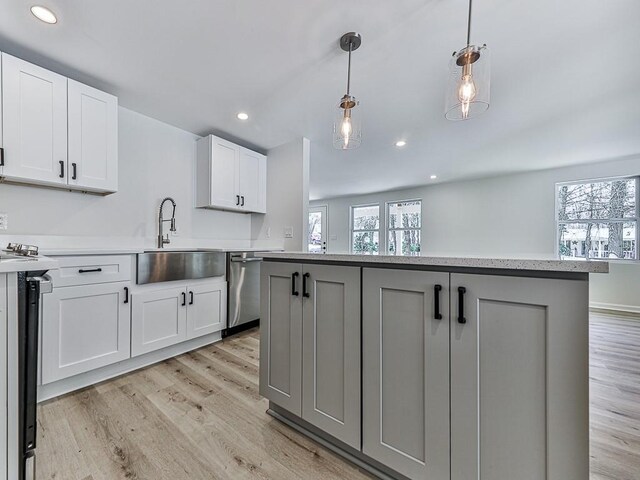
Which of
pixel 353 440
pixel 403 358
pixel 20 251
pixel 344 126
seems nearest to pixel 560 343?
pixel 403 358

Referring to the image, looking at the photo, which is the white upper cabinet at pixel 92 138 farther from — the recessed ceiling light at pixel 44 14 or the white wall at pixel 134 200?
the recessed ceiling light at pixel 44 14

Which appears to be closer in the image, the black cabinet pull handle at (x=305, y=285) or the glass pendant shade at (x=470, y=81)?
the glass pendant shade at (x=470, y=81)

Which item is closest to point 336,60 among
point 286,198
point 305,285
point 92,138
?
point 305,285

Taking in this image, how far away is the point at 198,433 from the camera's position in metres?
1.46

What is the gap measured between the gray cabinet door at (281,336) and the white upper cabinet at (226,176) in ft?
5.82

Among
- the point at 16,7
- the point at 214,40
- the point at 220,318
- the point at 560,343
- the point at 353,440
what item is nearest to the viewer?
the point at 560,343

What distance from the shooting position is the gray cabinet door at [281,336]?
143 centimetres

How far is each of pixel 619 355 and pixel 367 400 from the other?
2.90 meters

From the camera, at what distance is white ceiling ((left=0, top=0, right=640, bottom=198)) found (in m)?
1.51

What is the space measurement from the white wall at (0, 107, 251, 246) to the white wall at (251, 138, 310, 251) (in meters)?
0.47

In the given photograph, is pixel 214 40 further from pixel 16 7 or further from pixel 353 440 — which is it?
pixel 353 440

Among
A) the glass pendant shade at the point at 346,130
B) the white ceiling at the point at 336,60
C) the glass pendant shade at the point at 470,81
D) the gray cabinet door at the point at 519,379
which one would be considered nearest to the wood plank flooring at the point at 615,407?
the gray cabinet door at the point at 519,379

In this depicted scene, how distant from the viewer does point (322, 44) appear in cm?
175

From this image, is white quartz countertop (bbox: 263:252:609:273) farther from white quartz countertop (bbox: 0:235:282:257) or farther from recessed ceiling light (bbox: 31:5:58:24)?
recessed ceiling light (bbox: 31:5:58:24)
